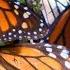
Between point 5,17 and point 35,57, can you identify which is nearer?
point 35,57

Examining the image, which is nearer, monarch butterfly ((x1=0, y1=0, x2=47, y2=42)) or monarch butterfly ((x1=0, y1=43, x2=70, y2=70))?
monarch butterfly ((x1=0, y1=43, x2=70, y2=70))

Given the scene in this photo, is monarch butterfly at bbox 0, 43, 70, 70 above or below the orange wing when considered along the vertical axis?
below

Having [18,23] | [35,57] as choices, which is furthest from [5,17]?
[35,57]

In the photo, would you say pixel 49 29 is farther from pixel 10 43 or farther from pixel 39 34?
pixel 10 43

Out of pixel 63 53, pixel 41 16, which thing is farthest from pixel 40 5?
pixel 63 53

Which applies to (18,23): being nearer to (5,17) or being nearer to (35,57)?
(5,17)

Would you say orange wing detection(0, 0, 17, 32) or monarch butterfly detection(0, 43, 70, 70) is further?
orange wing detection(0, 0, 17, 32)
